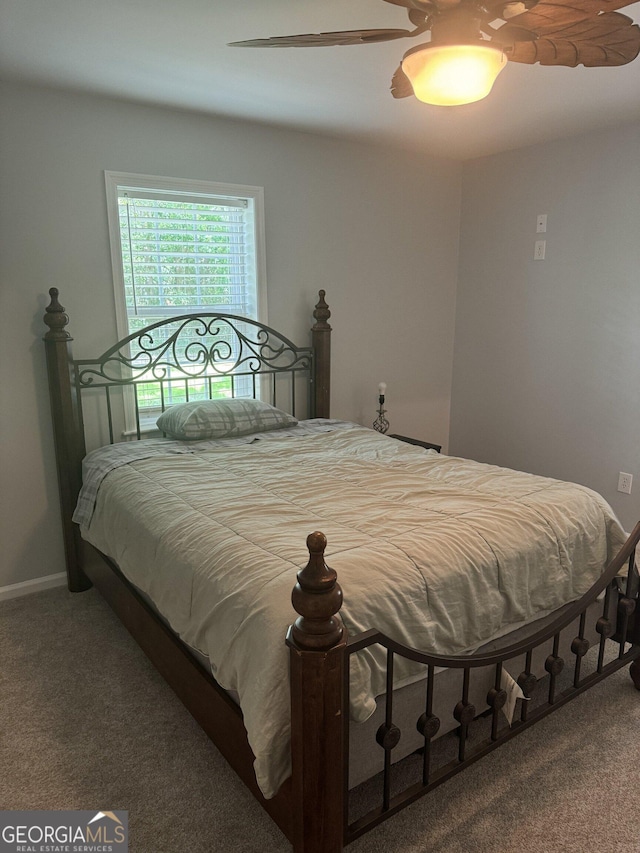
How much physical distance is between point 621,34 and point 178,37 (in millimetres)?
1509

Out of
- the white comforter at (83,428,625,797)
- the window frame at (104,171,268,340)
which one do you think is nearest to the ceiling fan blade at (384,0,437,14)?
the white comforter at (83,428,625,797)

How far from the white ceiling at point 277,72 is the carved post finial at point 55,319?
3.10ft

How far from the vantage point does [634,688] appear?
227 centimetres

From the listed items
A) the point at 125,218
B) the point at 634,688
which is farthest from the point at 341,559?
the point at 125,218

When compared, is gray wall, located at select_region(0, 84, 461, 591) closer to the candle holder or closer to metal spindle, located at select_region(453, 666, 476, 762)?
the candle holder

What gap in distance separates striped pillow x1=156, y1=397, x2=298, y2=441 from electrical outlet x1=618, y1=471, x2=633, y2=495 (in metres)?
2.02

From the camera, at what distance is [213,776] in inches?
72.7

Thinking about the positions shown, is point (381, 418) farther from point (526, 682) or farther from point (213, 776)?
point (213, 776)

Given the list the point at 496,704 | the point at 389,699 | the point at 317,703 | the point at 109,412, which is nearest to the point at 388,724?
the point at 389,699

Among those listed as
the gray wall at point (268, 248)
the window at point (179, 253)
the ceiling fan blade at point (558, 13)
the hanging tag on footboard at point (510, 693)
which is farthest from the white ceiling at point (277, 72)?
the hanging tag on footboard at point (510, 693)

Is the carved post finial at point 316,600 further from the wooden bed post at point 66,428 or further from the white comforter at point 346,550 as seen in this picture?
the wooden bed post at point 66,428

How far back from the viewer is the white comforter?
1473mm

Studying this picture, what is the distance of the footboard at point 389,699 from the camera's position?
125cm

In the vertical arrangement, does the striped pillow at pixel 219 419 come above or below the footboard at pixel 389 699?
above
